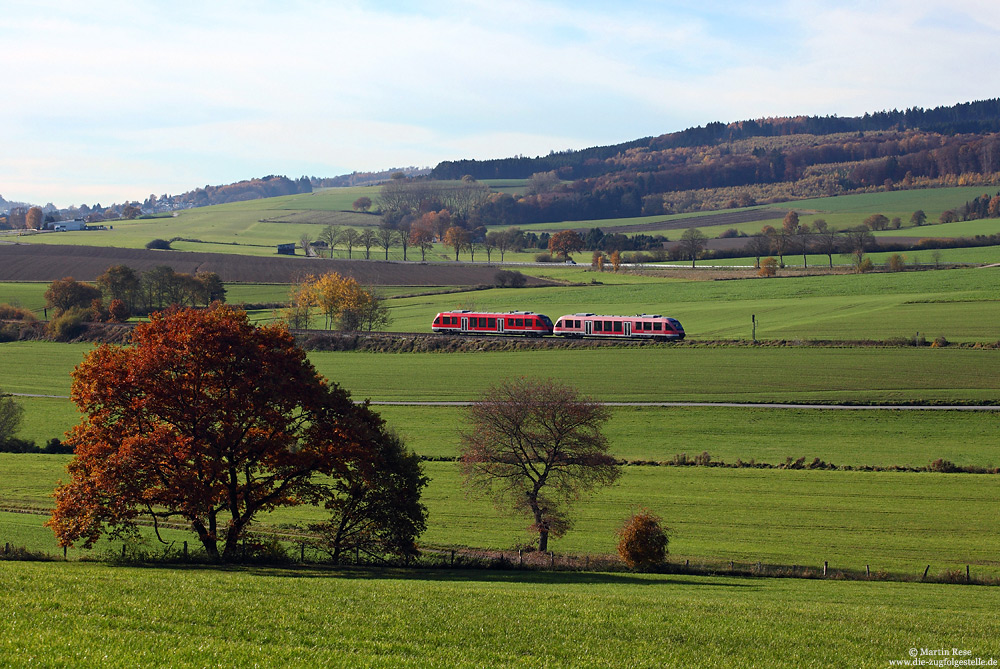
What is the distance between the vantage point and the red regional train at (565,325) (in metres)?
79.1

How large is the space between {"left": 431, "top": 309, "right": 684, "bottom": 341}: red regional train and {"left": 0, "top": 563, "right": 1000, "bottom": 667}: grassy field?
57.8 metres

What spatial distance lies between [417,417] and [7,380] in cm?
4003

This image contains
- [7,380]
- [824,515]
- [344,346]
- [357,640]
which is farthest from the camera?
[344,346]

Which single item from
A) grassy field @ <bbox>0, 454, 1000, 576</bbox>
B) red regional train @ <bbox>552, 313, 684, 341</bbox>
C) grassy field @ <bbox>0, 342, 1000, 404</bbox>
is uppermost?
red regional train @ <bbox>552, 313, 684, 341</bbox>

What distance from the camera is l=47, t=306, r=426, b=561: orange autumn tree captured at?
27141 millimetres

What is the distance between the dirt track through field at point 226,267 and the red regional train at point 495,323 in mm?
41156

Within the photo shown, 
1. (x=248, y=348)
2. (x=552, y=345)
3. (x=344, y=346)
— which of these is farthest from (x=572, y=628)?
(x=344, y=346)

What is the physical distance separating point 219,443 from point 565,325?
189ft

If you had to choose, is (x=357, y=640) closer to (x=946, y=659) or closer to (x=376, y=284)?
(x=946, y=659)

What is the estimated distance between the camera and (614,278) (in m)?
132

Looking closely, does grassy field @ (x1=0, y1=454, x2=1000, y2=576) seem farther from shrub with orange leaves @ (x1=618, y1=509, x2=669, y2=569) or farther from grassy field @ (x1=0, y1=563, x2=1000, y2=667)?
grassy field @ (x1=0, y1=563, x2=1000, y2=667)

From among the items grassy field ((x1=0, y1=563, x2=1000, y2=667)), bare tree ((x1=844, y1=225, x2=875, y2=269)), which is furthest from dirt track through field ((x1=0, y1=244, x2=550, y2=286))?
grassy field ((x1=0, y1=563, x2=1000, y2=667))

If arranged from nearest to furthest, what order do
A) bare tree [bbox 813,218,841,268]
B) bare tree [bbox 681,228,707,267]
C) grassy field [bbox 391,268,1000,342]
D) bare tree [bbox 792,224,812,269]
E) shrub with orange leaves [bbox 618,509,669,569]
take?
shrub with orange leaves [bbox 618,509,669,569]
grassy field [bbox 391,268,1000,342]
bare tree [bbox 813,218,841,268]
bare tree [bbox 792,224,812,269]
bare tree [bbox 681,228,707,267]

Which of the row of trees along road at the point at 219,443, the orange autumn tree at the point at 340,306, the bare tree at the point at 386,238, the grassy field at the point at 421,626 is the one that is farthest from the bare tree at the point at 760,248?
the grassy field at the point at 421,626
